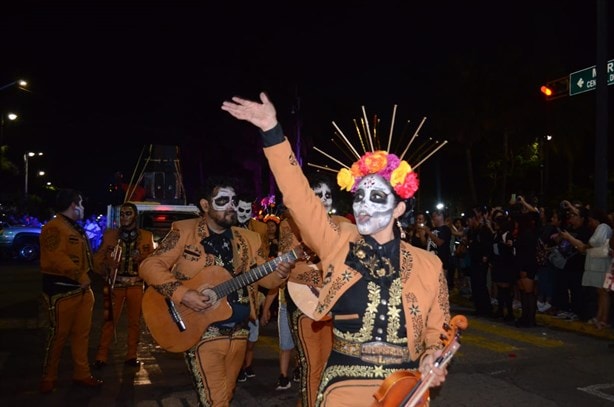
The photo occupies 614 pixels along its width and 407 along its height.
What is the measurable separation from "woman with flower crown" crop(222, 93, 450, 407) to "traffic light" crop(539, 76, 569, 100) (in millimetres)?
11567

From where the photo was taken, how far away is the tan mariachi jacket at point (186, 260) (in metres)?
4.73

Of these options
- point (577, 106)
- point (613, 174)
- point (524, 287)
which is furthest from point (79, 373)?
point (577, 106)

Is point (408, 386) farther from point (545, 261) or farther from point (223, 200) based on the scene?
point (545, 261)

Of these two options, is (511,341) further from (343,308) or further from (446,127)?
(446,127)

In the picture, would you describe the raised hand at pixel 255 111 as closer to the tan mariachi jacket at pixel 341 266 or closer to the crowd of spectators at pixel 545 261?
the tan mariachi jacket at pixel 341 266

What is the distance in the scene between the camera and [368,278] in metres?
3.36

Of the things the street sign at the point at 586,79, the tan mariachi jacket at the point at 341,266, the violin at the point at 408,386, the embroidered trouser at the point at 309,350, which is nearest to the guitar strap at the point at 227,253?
the embroidered trouser at the point at 309,350

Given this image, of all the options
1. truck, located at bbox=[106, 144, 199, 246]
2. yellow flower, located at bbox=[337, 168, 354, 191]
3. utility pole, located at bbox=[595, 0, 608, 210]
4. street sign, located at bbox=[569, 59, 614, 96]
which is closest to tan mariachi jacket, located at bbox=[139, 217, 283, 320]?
yellow flower, located at bbox=[337, 168, 354, 191]

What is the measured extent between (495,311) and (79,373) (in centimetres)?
868

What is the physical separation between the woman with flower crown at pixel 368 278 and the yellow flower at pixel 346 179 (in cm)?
7

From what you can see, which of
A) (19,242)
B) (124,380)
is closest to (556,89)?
(124,380)

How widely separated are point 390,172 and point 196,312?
2.02 meters

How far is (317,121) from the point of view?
3897cm

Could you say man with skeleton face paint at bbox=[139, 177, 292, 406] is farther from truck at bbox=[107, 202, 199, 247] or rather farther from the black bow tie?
truck at bbox=[107, 202, 199, 247]
